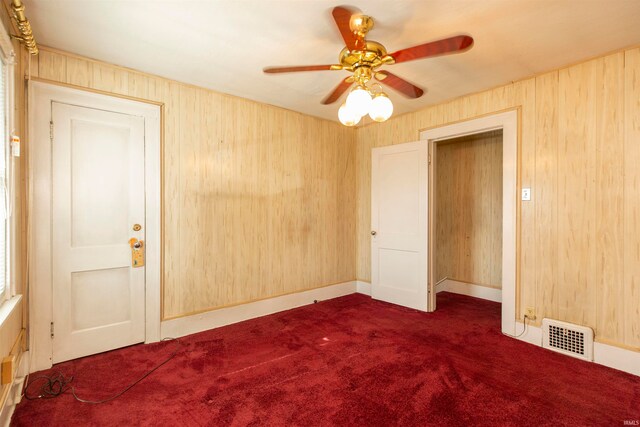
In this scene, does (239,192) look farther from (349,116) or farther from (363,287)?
(363,287)

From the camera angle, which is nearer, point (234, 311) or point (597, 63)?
point (597, 63)

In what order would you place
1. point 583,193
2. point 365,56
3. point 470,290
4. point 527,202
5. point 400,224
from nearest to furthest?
point 365,56 → point 583,193 → point 527,202 → point 400,224 → point 470,290

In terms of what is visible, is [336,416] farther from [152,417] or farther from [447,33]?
[447,33]

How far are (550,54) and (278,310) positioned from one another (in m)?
3.61

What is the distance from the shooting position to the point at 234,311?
3.37 m

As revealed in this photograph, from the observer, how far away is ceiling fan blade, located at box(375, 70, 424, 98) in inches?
80.3

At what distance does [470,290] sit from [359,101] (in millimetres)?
3799

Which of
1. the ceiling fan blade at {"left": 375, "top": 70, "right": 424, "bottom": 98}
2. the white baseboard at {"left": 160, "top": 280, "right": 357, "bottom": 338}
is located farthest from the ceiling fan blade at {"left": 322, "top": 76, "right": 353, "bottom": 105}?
the white baseboard at {"left": 160, "top": 280, "right": 357, "bottom": 338}

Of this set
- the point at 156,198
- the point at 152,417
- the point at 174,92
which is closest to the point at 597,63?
the point at 174,92

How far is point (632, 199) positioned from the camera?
2.39 meters

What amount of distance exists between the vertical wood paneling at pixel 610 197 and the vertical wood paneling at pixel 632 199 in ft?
0.09

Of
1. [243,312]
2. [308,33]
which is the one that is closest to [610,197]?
[308,33]

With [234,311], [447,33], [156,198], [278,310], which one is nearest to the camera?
[447,33]

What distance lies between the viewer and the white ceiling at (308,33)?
6.24 ft
